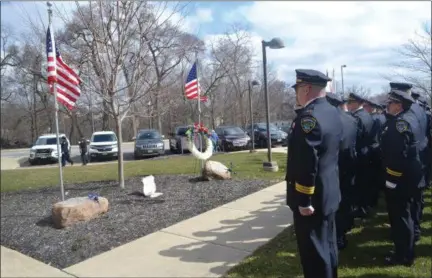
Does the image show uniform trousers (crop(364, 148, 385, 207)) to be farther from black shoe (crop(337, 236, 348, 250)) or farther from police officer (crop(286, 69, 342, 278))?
police officer (crop(286, 69, 342, 278))

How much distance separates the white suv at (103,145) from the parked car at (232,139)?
1260 centimetres

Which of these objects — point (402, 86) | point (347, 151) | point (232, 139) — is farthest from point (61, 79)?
point (232, 139)

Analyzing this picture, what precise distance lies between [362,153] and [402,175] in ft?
5.47

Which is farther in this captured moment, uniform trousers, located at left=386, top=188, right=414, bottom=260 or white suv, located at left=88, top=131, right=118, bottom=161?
white suv, located at left=88, top=131, right=118, bottom=161

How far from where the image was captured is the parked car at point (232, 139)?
20828 millimetres

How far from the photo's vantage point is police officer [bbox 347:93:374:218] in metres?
5.43

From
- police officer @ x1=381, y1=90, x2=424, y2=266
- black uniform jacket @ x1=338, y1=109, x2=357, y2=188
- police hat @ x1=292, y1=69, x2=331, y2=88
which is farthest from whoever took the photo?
black uniform jacket @ x1=338, y1=109, x2=357, y2=188

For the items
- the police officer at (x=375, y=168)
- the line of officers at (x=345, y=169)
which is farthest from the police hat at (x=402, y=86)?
the police officer at (x=375, y=168)

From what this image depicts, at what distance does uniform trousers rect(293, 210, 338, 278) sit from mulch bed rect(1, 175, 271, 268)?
2111 millimetres

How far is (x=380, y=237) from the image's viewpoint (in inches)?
189

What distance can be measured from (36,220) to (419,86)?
17305 millimetres

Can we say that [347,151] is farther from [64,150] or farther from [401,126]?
[64,150]

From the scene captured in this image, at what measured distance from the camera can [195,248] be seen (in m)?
4.61

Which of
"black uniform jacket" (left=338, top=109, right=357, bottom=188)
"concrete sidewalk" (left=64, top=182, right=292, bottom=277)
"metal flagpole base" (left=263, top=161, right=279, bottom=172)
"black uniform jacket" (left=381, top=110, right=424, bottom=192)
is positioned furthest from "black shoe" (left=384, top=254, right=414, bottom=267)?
"metal flagpole base" (left=263, top=161, right=279, bottom=172)
